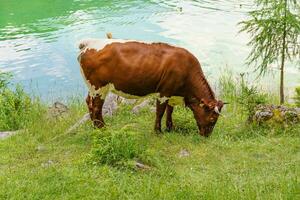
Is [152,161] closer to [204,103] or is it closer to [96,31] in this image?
[204,103]

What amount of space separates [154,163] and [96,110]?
2245mm

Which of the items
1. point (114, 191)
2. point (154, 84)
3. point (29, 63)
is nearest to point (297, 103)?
point (154, 84)

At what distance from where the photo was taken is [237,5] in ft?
79.3

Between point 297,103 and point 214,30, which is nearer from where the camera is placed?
point 297,103

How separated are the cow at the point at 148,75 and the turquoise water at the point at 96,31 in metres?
5.63

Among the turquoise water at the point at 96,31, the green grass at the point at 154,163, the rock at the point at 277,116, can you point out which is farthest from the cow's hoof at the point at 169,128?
the turquoise water at the point at 96,31

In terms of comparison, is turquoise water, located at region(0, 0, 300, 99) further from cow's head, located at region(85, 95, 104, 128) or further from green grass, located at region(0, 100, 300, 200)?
green grass, located at region(0, 100, 300, 200)

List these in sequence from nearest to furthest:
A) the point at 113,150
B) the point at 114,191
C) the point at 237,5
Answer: the point at 114,191
the point at 113,150
the point at 237,5

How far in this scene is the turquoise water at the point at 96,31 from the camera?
16094 mm

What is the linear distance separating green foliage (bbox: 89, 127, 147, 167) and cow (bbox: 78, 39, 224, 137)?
1.77 m

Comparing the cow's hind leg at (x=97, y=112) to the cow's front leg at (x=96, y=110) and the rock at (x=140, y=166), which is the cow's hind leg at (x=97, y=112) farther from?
the rock at (x=140, y=166)

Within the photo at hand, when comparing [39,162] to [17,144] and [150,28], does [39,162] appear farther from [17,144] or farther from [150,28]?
[150,28]

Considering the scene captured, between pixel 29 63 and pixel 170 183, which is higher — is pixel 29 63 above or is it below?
below

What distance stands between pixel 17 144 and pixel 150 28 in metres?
13.2
